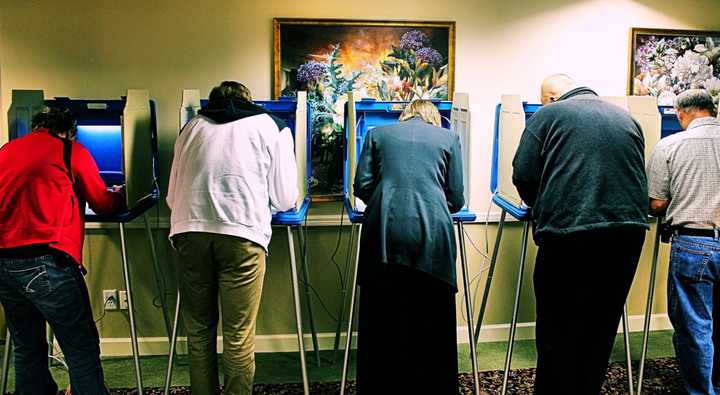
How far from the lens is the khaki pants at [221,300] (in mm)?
2246

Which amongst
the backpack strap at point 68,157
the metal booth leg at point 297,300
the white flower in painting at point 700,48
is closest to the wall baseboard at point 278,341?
the metal booth leg at point 297,300

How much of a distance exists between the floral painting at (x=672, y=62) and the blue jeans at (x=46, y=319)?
112 inches

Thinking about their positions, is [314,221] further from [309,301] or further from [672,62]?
[672,62]

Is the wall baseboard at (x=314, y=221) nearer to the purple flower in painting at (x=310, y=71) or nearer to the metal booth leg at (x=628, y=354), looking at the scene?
the purple flower in painting at (x=310, y=71)

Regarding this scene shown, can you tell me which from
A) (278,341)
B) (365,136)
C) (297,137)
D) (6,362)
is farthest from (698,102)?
(6,362)

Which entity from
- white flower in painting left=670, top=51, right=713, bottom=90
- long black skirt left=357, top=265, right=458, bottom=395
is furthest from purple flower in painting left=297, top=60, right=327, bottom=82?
white flower in painting left=670, top=51, right=713, bottom=90

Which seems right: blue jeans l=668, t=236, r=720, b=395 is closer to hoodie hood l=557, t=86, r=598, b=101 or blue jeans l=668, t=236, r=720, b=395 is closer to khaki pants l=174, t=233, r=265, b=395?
hoodie hood l=557, t=86, r=598, b=101

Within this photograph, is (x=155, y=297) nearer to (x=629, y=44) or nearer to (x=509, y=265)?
(x=509, y=265)

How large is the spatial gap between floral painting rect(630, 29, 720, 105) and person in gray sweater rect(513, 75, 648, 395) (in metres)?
1.19

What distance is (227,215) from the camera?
7.27ft

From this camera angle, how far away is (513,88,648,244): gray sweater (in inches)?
85.2

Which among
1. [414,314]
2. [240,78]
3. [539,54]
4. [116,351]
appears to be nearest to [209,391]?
[414,314]

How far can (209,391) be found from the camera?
2402 mm

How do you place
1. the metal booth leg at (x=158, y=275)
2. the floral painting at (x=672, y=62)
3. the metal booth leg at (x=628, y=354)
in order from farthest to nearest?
1. the floral painting at (x=672, y=62)
2. the metal booth leg at (x=158, y=275)
3. the metal booth leg at (x=628, y=354)
